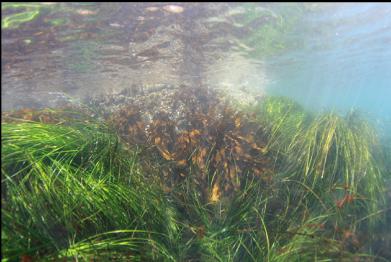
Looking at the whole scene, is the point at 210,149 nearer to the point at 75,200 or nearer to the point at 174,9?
the point at 75,200

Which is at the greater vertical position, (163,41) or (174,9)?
(174,9)

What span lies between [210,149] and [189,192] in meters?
1.16

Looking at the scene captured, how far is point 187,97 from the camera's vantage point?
1073 centimetres

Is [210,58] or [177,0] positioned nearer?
[177,0]

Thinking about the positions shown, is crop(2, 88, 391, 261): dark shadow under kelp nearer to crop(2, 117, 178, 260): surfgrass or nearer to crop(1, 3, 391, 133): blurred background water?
crop(2, 117, 178, 260): surfgrass

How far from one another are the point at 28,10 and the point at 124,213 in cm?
706

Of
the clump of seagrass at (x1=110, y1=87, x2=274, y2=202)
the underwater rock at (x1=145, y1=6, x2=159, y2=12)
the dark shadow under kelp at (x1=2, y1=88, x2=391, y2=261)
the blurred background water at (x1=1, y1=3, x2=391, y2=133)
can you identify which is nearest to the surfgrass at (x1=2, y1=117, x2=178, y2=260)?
the dark shadow under kelp at (x1=2, y1=88, x2=391, y2=261)

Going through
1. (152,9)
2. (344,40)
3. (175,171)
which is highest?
(152,9)

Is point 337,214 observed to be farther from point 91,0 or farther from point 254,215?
point 91,0

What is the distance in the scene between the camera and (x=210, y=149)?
547cm

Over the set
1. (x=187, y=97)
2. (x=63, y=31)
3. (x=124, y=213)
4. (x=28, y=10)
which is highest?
(x=28, y=10)

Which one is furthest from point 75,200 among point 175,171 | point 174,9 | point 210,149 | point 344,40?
point 344,40

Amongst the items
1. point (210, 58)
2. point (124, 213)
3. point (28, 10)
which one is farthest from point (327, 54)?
point (124, 213)

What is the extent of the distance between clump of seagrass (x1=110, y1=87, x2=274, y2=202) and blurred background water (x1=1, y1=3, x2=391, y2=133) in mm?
2978
